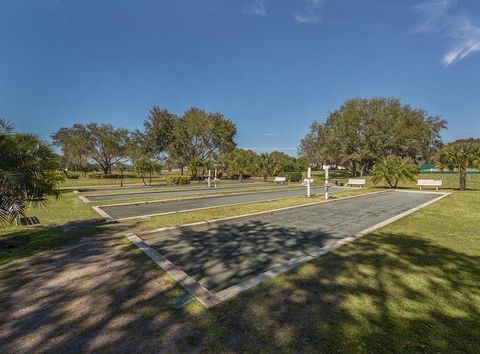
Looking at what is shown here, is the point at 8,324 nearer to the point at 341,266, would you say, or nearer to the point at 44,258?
the point at 44,258

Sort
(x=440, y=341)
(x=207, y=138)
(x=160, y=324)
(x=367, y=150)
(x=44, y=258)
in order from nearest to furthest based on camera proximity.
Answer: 1. (x=440, y=341)
2. (x=160, y=324)
3. (x=44, y=258)
4. (x=367, y=150)
5. (x=207, y=138)

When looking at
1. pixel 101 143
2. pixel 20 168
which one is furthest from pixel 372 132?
pixel 101 143

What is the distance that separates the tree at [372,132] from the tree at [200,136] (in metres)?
17.8

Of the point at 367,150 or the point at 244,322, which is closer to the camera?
the point at 244,322

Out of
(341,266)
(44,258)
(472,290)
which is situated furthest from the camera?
(44,258)

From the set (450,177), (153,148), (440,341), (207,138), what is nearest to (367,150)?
(450,177)

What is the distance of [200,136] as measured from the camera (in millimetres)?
44188

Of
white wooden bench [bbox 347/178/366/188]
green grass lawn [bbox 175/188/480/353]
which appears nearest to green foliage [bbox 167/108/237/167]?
white wooden bench [bbox 347/178/366/188]

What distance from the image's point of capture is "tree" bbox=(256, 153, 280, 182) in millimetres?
42156

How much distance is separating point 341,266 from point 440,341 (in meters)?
1.88

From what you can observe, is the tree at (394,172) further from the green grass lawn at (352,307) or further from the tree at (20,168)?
the tree at (20,168)

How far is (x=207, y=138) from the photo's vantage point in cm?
4462

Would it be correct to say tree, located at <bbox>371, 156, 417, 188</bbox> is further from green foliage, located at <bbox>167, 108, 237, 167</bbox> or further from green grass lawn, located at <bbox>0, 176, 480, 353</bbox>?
green foliage, located at <bbox>167, 108, 237, 167</bbox>

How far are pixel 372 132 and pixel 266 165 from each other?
56.0 feet
